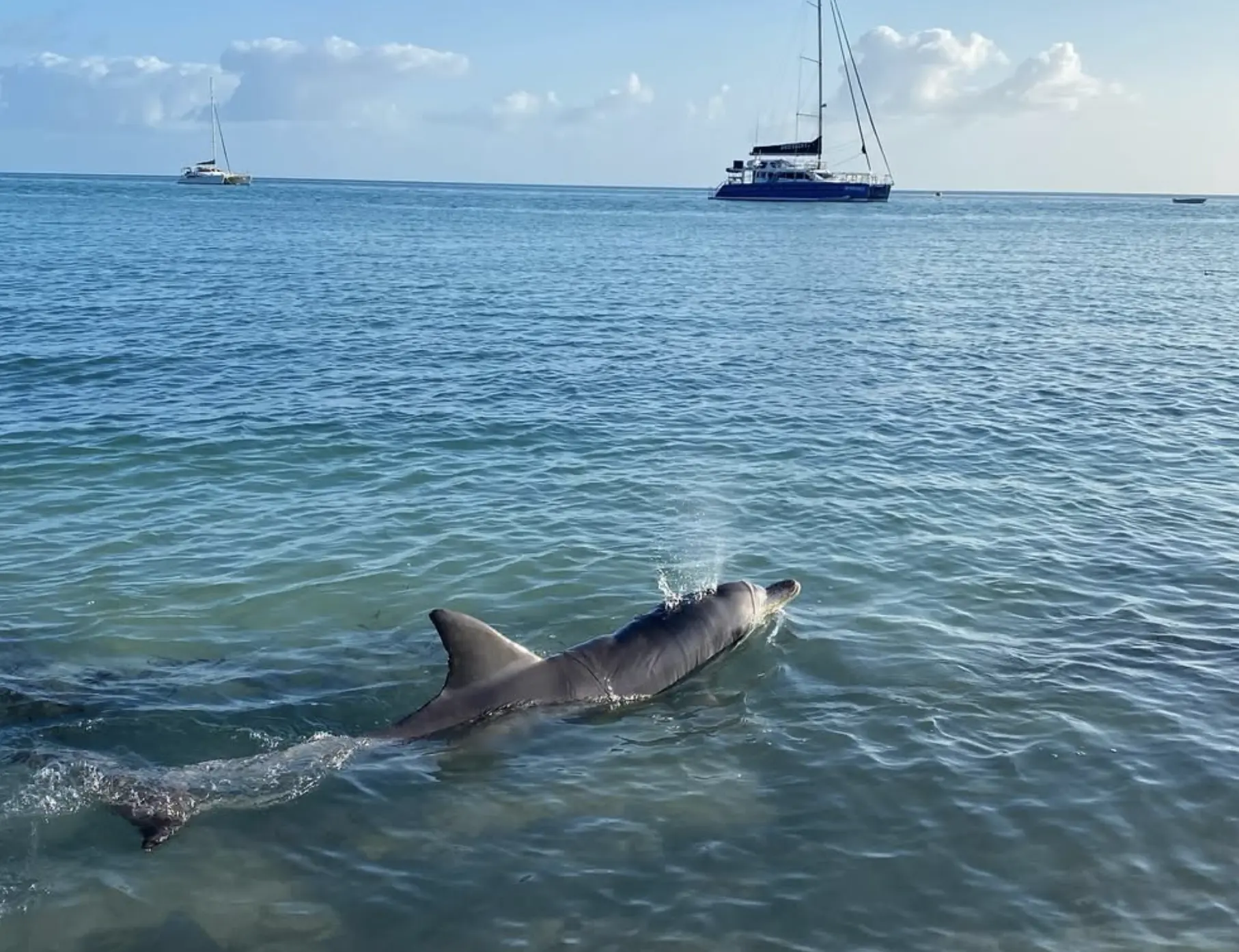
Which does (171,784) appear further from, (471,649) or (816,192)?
(816,192)

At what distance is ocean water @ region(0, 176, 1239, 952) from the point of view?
9508mm

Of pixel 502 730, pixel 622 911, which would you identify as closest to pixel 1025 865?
pixel 622 911

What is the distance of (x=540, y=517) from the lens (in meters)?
19.3

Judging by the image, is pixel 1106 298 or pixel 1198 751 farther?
pixel 1106 298

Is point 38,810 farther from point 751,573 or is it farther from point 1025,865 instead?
point 751,573

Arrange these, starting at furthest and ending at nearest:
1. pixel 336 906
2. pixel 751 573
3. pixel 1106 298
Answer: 1. pixel 1106 298
2. pixel 751 573
3. pixel 336 906

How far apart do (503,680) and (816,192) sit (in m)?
165

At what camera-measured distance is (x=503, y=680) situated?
12.1 m

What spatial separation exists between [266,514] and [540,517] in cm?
482

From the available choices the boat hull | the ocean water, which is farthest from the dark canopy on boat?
the ocean water

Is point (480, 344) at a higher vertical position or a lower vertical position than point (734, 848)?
higher

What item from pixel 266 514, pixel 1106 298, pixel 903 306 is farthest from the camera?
pixel 1106 298

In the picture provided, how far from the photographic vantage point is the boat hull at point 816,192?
550 feet

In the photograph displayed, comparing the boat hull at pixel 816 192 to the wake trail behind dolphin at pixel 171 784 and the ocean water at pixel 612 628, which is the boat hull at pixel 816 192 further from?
the wake trail behind dolphin at pixel 171 784
